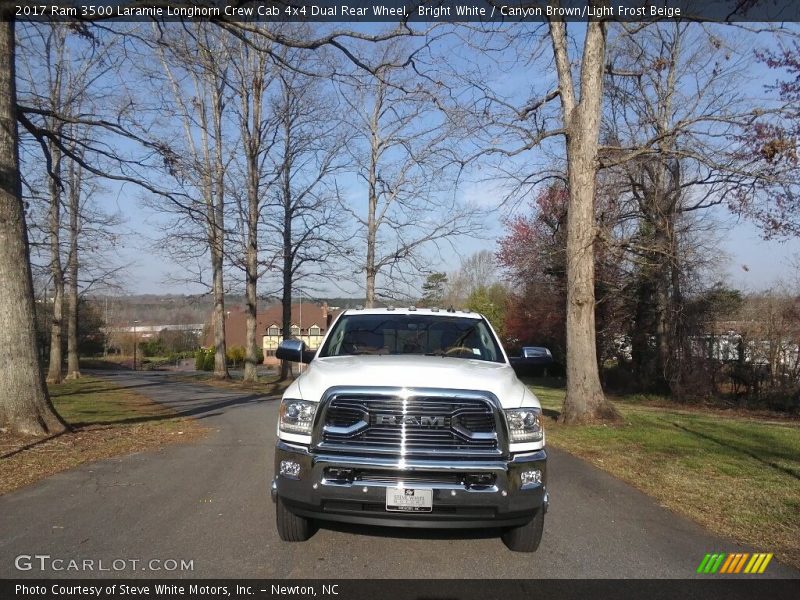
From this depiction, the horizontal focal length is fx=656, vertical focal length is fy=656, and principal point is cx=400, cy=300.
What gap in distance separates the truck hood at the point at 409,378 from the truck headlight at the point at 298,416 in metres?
0.06

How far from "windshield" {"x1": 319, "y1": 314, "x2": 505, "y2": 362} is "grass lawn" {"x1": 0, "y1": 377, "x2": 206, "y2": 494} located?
361 centimetres

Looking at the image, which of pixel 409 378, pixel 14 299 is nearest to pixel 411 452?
pixel 409 378

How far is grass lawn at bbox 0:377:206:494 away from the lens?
7.30 metres

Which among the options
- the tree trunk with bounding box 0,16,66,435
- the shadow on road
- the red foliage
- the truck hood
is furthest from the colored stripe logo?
the red foliage

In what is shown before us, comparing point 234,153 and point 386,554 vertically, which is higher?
point 234,153

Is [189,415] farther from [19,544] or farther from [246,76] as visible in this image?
[246,76]

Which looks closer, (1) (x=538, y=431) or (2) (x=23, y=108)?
(1) (x=538, y=431)

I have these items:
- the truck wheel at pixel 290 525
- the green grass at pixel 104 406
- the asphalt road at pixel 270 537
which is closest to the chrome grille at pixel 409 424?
the truck wheel at pixel 290 525

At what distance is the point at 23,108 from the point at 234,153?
18.1 metres

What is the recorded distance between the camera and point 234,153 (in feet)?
89.4

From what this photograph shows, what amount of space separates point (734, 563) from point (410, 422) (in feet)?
8.36

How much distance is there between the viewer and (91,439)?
30.5 feet

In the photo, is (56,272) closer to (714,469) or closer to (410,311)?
(410,311)
